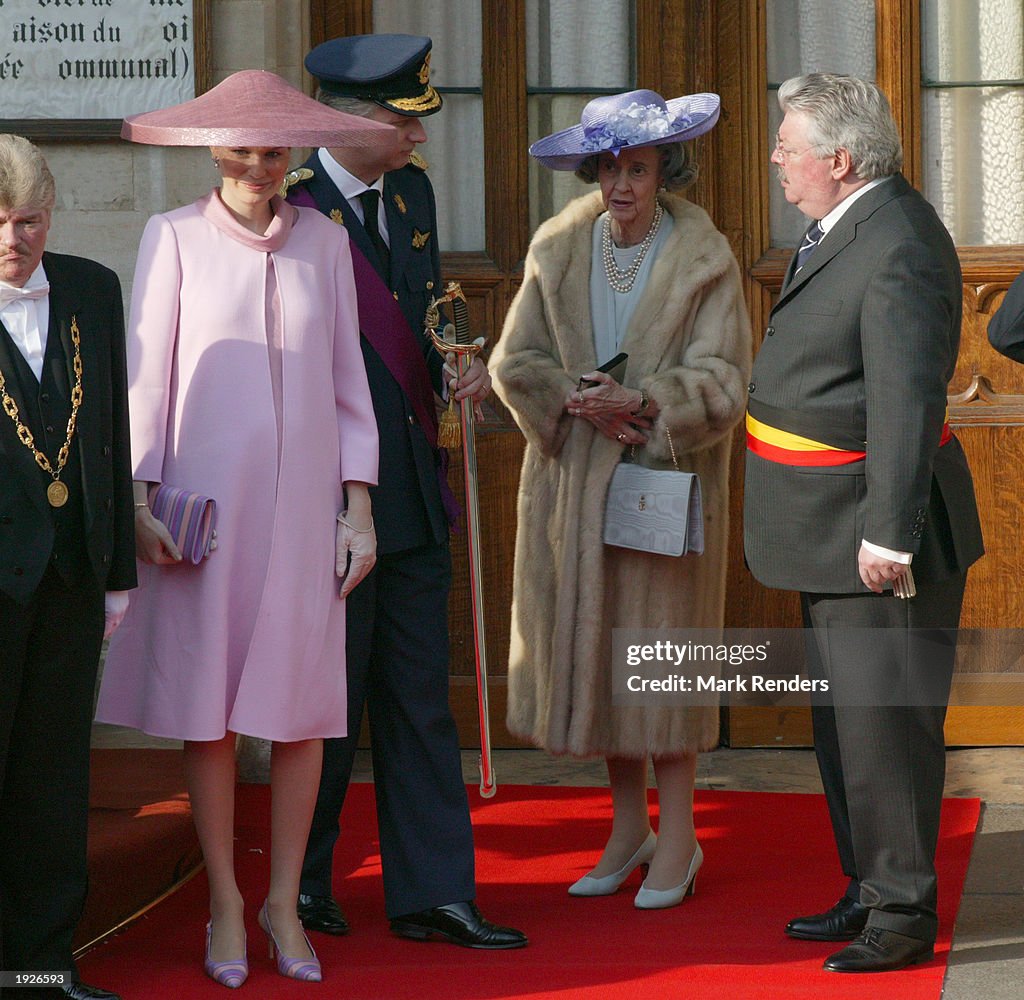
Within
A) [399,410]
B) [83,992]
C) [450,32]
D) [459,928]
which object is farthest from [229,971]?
[450,32]

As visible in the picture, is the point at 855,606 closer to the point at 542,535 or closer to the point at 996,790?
the point at 542,535

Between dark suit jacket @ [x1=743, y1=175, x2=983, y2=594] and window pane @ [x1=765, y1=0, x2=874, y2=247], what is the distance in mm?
2067

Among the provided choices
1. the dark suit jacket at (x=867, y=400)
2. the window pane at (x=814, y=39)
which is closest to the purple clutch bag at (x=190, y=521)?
the dark suit jacket at (x=867, y=400)

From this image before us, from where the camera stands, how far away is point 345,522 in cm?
381

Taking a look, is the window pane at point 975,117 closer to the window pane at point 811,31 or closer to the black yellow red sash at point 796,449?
the window pane at point 811,31

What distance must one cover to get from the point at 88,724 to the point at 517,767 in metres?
2.43

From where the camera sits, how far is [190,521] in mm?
3623

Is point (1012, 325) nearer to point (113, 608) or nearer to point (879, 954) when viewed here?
point (879, 954)

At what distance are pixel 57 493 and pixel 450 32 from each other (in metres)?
2.99

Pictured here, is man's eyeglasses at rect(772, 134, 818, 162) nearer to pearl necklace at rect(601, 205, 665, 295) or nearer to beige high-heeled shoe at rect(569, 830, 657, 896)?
pearl necklace at rect(601, 205, 665, 295)

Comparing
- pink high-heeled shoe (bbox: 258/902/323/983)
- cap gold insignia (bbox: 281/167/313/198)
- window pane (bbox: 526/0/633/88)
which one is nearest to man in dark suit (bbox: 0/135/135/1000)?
pink high-heeled shoe (bbox: 258/902/323/983)

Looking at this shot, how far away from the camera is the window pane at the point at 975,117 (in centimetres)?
583

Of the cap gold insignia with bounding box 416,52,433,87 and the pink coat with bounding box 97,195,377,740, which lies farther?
the cap gold insignia with bounding box 416,52,433,87

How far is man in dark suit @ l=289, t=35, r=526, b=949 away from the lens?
4.04 m
